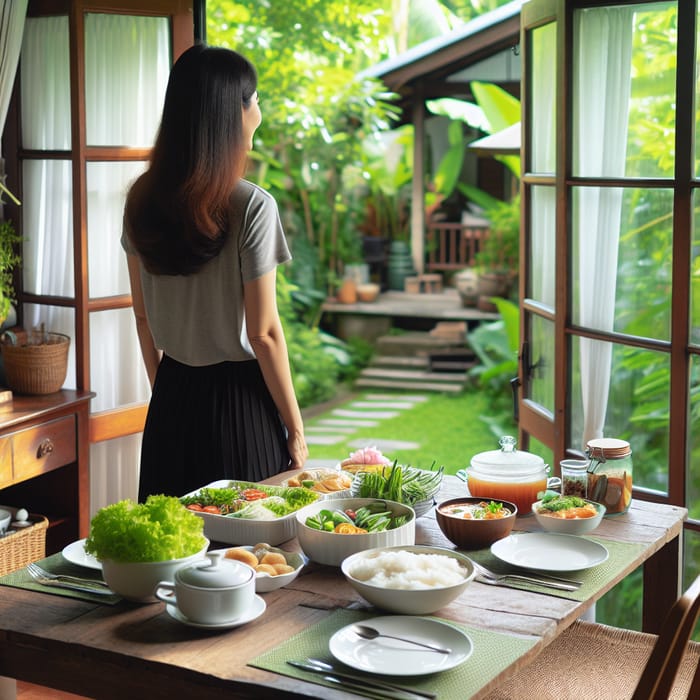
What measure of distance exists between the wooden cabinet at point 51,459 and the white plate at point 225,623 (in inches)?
65.5

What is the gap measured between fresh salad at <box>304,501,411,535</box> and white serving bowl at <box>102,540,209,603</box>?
11.6 inches

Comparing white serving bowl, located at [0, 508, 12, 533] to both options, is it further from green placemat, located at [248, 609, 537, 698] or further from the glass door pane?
green placemat, located at [248, 609, 537, 698]

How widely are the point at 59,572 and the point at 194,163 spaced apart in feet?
3.35

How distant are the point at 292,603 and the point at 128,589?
0.27 metres

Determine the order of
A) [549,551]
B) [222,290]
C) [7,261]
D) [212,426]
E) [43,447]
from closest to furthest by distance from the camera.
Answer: [549,551] < [222,290] < [212,426] < [43,447] < [7,261]

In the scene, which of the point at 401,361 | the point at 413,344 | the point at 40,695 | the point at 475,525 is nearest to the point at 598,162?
the point at 475,525

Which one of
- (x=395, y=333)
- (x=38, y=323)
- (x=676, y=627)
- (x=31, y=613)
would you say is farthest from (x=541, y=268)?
(x=395, y=333)

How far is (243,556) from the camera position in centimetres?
189

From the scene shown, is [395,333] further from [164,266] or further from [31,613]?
[31,613]

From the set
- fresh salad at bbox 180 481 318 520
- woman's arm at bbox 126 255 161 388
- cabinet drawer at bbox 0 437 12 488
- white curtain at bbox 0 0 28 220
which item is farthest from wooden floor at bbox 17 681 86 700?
white curtain at bbox 0 0 28 220

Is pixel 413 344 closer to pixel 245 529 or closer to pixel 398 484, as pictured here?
pixel 398 484

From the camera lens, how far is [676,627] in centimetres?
169

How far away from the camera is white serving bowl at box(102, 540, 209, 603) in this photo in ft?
5.68

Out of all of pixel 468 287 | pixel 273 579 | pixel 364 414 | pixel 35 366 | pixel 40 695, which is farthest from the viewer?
pixel 468 287
